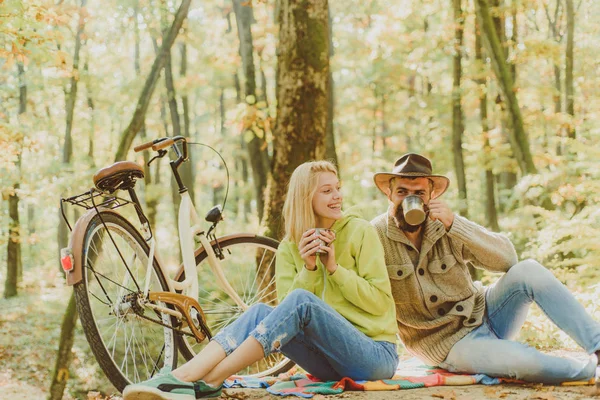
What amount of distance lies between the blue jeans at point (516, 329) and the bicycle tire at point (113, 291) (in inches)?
66.5

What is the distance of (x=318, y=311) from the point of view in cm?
297

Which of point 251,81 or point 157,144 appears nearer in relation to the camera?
point 157,144

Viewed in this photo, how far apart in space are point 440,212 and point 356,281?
0.61m

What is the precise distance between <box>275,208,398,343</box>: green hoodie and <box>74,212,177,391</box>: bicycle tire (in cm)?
76

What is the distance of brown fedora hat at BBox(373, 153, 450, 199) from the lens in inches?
134

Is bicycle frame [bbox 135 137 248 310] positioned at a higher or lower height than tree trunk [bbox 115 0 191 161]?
lower

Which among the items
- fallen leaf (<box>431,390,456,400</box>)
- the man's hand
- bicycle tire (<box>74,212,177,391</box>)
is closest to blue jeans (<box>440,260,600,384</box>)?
fallen leaf (<box>431,390,456,400</box>)

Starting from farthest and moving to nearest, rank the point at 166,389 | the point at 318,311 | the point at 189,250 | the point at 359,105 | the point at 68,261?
the point at 359,105
the point at 189,250
the point at 318,311
the point at 68,261
the point at 166,389

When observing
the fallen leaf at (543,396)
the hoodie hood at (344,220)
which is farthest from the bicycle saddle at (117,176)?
the fallen leaf at (543,396)

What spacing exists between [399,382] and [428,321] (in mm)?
436

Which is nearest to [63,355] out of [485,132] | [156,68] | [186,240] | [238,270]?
[238,270]

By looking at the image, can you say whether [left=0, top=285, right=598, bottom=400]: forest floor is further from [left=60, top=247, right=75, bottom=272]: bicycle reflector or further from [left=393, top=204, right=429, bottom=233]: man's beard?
[left=60, top=247, right=75, bottom=272]: bicycle reflector

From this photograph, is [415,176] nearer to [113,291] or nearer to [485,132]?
[113,291]

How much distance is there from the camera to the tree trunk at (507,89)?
864 cm
